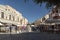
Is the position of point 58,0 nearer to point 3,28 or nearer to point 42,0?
point 42,0

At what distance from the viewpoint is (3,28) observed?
52875 millimetres

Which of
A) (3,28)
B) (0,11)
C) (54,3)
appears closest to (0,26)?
(3,28)

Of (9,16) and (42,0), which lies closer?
(42,0)

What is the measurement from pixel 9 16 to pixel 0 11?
37.6 feet

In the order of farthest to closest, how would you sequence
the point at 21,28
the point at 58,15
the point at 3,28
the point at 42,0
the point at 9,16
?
the point at 9,16 → the point at 21,28 → the point at 58,15 → the point at 3,28 → the point at 42,0

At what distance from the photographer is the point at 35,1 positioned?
11859mm

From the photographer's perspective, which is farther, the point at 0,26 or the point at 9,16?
the point at 9,16

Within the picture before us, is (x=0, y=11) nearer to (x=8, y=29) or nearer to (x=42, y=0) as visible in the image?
(x=8, y=29)

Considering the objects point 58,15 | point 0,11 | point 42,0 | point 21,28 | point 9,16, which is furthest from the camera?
point 9,16

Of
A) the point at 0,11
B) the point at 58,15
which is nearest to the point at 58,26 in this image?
the point at 58,15

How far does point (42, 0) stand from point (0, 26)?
43307 mm

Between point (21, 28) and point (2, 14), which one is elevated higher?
point (2, 14)

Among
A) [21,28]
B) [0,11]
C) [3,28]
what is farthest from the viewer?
[21,28]

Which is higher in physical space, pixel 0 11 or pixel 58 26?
pixel 0 11
